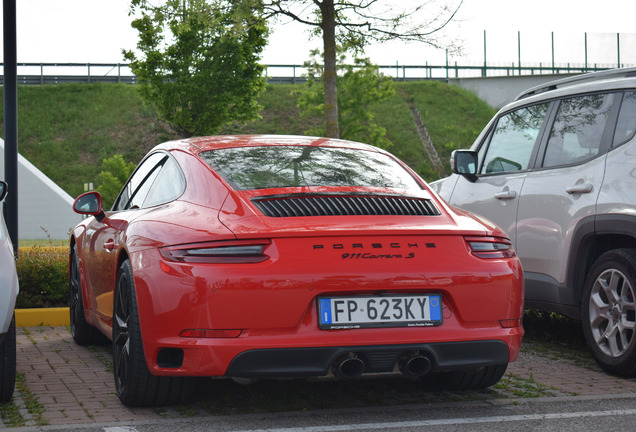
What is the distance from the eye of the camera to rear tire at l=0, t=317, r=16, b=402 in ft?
14.9

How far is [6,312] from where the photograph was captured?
416 centimetres

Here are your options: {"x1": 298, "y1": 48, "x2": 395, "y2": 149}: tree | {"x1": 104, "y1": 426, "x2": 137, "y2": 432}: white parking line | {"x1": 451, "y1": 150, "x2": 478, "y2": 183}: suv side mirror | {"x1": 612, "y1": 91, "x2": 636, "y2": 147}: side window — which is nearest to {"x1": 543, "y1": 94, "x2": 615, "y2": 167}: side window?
{"x1": 612, "y1": 91, "x2": 636, "y2": 147}: side window

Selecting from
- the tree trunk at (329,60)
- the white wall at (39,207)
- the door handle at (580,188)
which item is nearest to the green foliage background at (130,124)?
the white wall at (39,207)

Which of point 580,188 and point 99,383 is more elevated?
point 580,188

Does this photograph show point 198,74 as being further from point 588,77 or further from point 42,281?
point 588,77

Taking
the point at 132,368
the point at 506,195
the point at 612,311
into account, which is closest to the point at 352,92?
the point at 506,195

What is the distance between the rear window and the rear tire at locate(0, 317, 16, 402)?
1416 millimetres

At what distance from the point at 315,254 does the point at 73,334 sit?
3.71 metres

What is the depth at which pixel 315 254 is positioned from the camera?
3.91 metres

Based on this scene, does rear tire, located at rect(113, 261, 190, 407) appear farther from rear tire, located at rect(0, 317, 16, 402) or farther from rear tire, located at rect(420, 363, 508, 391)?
rear tire, located at rect(420, 363, 508, 391)

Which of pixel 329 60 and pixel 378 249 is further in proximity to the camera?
pixel 329 60

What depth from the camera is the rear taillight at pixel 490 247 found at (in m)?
4.21

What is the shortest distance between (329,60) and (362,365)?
10.8m

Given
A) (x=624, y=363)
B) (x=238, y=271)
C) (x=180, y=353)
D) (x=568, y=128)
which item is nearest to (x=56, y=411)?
(x=180, y=353)
